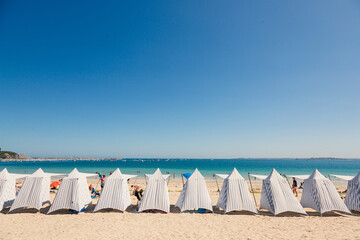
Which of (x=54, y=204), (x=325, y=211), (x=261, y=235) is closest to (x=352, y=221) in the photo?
(x=325, y=211)

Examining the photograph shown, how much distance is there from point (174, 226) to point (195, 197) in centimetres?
242

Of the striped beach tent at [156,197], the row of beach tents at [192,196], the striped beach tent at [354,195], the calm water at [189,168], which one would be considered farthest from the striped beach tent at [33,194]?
the calm water at [189,168]

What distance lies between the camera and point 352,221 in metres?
9.43

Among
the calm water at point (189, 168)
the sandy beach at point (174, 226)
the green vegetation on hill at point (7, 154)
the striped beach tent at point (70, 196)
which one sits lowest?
the green vegetation on hill at point (7, 154)

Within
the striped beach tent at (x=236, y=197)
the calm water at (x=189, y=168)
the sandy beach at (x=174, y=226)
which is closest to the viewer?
the sandy beach at (x=174, y=226)

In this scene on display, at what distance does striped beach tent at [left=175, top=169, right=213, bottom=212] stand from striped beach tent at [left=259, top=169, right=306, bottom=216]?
330 centimetres

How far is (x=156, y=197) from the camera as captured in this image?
35.7ft

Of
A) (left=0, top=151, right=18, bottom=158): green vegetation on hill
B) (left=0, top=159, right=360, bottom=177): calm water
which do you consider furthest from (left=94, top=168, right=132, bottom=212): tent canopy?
(left=0, top=151, right=18, bottom=158): green vegetation on hill

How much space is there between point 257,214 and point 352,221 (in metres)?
4.49

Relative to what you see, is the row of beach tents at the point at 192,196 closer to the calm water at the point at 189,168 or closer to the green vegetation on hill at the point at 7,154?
the calm water at the point at 189,168

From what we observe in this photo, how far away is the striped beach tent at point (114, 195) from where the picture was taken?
1065cm

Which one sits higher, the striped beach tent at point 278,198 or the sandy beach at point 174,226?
the striped beach tent at point 278,198

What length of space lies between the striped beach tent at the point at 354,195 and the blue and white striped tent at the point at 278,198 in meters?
3.59

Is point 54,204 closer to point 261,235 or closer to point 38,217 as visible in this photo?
point 38,217
